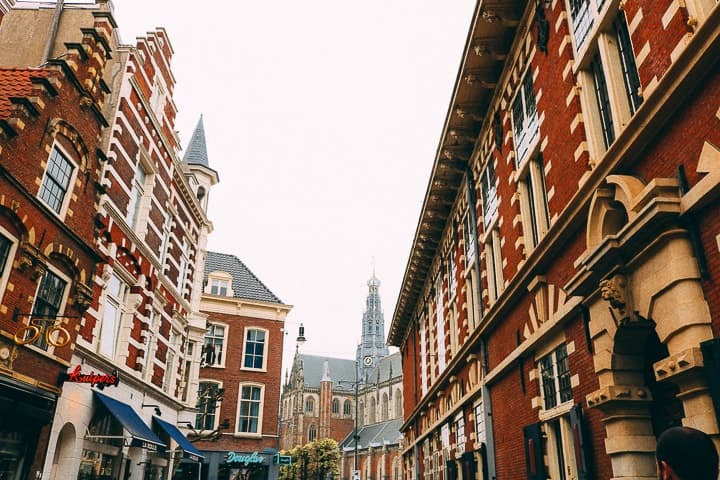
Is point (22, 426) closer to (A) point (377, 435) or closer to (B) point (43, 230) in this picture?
(B) point (43, 230)

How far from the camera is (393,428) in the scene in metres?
94.6

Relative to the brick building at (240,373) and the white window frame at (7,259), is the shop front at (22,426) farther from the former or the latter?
the brick building at (240,373)

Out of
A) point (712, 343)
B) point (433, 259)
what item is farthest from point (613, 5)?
point (433, 259)

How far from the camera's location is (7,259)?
1145 centimetres

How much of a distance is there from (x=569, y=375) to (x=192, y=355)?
22196 millimetres

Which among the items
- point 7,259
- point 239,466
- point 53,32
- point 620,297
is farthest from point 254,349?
point 620,297

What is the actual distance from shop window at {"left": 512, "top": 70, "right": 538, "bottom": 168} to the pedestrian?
8640 mm

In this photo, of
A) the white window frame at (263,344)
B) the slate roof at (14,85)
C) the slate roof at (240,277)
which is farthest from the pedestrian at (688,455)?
the slate roof at (240,277)

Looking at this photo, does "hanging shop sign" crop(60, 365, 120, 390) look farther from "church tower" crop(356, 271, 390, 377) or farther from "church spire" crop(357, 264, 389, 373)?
"church spire" crop(357, 264, 389, 373)

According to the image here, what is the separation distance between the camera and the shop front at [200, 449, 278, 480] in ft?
106

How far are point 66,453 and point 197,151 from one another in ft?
70.8

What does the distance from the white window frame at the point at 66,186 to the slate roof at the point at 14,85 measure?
1296mm

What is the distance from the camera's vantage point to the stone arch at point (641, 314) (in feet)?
18.8

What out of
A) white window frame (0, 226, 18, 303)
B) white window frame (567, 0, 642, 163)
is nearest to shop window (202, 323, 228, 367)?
white window frame (0, 226, 18, 303)
